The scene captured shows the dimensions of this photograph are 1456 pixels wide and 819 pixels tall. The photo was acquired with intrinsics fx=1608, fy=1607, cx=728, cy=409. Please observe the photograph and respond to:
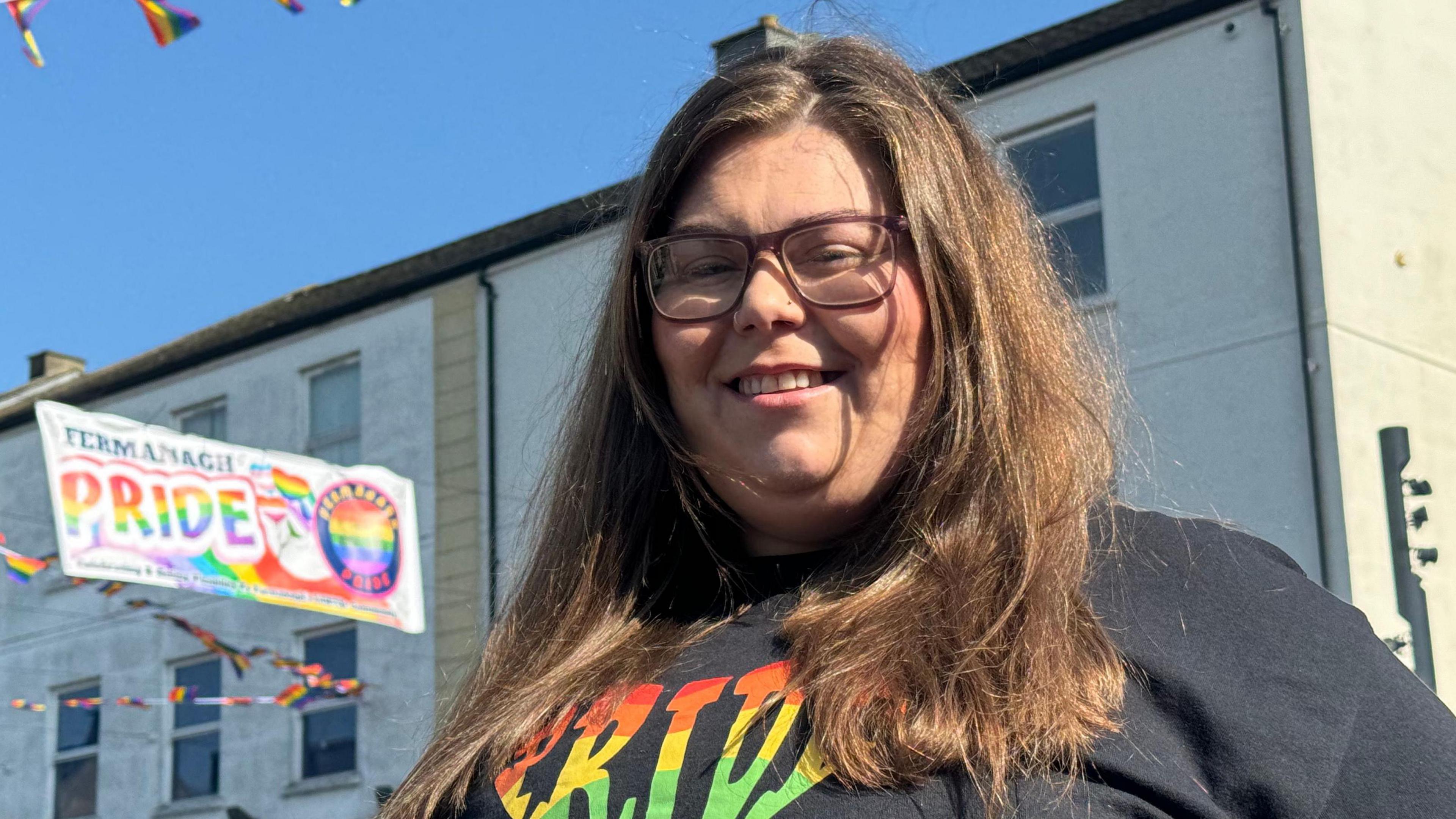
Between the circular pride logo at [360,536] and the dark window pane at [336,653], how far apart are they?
3616 millimetres

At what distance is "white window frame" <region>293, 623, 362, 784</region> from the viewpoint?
14.5m

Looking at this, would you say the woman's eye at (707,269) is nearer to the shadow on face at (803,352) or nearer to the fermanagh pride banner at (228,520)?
the shadow on face at (803,352)

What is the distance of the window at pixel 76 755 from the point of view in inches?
658

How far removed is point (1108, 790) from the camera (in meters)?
1.41

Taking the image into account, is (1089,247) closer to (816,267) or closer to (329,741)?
(329,741)

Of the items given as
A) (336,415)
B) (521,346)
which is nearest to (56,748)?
(336,415)

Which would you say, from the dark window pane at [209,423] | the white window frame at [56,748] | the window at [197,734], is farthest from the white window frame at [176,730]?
the dark window pane at [209,423]

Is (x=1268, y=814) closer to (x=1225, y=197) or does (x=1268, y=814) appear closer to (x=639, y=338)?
(x=639, y=338)

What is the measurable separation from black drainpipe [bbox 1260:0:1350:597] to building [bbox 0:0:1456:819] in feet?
0.05

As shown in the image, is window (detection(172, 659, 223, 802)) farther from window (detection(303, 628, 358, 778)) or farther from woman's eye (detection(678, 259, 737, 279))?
woman's eye (detection(678, 259, 737, 279))

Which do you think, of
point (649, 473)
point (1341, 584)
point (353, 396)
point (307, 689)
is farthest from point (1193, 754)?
point (353, 396)

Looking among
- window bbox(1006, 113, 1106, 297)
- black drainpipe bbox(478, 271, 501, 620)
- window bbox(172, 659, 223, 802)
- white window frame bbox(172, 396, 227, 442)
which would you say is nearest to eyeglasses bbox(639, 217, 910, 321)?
window bbox(1006, 113, 1106, 297)

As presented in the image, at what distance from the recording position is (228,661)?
15.5 metres

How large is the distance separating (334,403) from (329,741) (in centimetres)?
318
